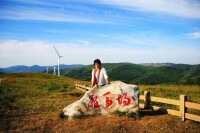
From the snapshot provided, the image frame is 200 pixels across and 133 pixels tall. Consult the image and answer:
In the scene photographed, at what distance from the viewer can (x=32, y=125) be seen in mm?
12672

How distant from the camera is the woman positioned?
529 inches

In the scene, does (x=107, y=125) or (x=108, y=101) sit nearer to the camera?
(x=107, y=125)

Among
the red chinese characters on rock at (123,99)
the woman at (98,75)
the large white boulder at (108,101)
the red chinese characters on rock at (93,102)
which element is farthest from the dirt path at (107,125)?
the woman at (98,75)

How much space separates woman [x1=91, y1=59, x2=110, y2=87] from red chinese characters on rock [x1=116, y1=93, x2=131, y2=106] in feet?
3.68

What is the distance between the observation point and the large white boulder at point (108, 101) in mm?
13305

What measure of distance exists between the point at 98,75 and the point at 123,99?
6.05 ft

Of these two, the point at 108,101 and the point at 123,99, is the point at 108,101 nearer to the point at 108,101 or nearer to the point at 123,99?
the point at 108,101

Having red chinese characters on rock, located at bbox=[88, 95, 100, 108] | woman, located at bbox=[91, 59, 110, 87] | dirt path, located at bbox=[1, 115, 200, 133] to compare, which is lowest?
dirt path, located at bbox=[1, 115, 200, 133]

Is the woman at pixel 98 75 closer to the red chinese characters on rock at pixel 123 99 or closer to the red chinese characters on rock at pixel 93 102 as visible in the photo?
the red chinese characters on rock at pixel 93 102

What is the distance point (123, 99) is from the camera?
13.4 m

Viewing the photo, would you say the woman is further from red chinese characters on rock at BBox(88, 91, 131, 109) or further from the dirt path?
the dirt path

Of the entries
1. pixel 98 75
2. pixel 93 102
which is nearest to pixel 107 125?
pixel 93 102

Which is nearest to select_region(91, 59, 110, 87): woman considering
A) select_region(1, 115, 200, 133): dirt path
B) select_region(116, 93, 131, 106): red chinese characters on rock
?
select_region(116, 93, 131, 106): red chinese characters on rock

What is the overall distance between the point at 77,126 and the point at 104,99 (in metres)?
2.55
